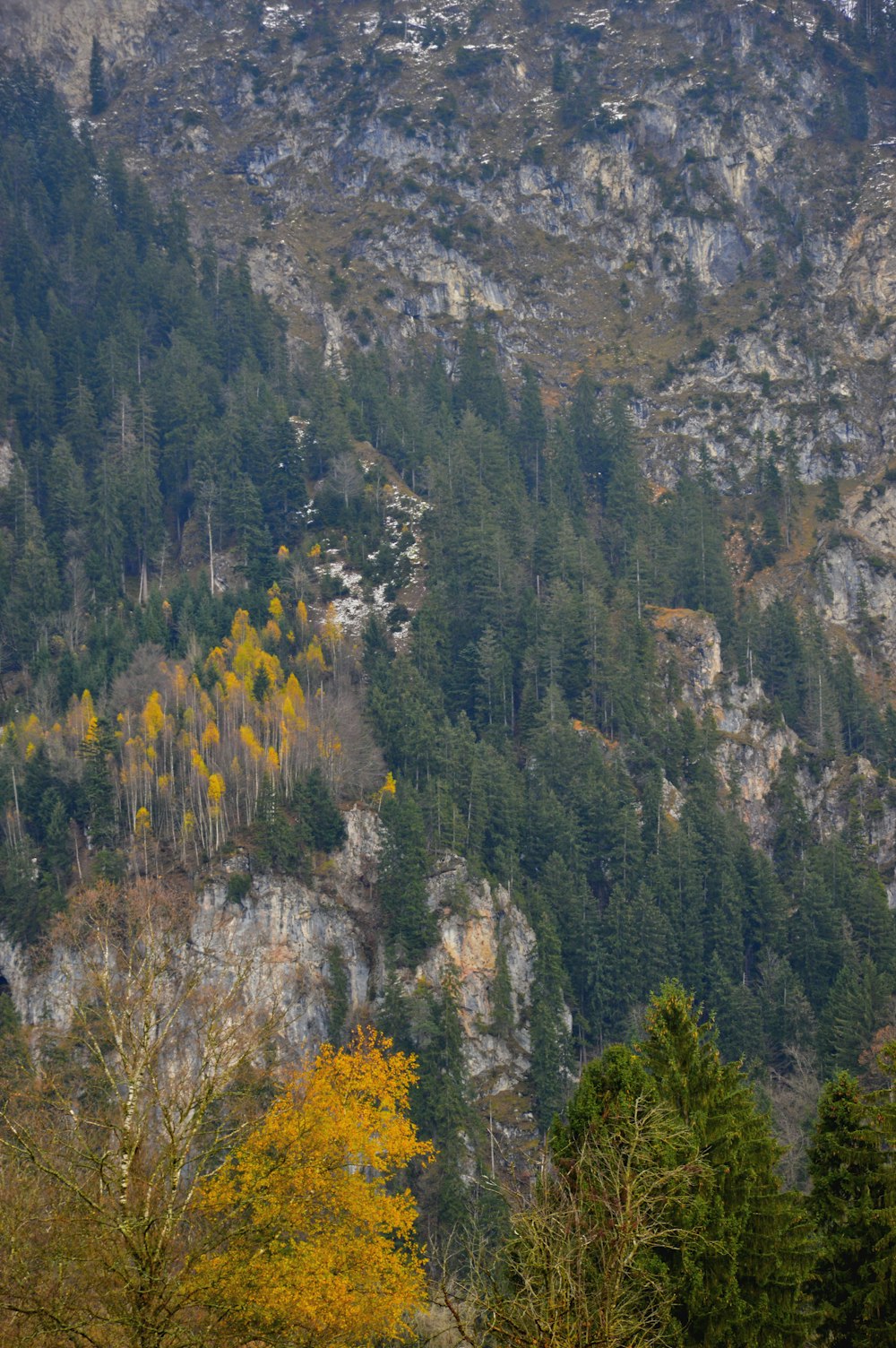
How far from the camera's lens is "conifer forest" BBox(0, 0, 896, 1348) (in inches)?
922

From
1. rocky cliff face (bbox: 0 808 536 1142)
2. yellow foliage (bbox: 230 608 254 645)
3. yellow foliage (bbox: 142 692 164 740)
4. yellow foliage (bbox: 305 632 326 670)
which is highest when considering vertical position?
yellow foliage (bbox: 230 608 254 645)

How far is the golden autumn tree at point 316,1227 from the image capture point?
66.8ft

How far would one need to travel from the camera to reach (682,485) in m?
130

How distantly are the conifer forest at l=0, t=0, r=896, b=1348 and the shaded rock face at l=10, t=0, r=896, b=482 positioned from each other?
712 mm

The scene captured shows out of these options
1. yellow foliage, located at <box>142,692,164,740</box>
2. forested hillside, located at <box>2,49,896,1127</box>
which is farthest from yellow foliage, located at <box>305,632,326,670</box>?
yellow foliage, located at <box>142,692,164,740</box>

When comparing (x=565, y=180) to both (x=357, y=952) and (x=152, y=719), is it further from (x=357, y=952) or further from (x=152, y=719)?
(x=357, y=952)

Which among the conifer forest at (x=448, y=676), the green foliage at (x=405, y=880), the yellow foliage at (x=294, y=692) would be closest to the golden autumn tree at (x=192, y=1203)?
the conifer forest at (x=448, y=676)

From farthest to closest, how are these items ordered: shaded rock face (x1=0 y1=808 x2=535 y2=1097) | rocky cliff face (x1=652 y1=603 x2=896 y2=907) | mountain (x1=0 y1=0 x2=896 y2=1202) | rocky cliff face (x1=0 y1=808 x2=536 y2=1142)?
rocky cliff face (x1=652 y1=603 x2=896 y2=907), mountain (x1=0 y1=0 x2=896 y2=1202), shaded rock face (x1=0 y1=808 x2=535 y2=1097), rocky cliff face (x1=0 y1=808 x2=536 y2=1142)

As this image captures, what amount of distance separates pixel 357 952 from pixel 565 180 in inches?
4970

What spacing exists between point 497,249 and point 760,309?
34.6m

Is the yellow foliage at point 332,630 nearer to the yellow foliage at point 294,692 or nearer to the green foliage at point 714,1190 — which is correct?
the yellow foliage at point 294,692

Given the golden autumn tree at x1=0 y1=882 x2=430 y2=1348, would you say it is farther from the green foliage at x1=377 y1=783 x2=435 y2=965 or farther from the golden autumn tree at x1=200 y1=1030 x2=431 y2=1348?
the green foliage at x1=377 y1=783 x2=435 y2=965

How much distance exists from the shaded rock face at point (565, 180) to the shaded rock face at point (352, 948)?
7309 centimetres

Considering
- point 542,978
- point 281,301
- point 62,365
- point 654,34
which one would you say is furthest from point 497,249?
point 542,978
